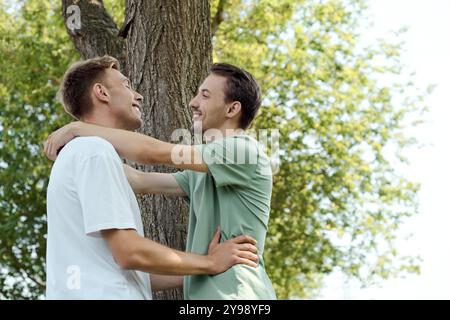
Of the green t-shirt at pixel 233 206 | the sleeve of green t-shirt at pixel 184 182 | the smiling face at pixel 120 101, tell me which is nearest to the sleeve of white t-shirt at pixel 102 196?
the green t-shirt at pixel 233 206

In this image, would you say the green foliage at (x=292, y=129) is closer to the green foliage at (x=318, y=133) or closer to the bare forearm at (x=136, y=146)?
the green foliage at (x=318, y=133)

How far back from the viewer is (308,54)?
52.3ft

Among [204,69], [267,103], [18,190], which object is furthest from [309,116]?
[204,69]

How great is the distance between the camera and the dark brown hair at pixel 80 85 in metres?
3.53

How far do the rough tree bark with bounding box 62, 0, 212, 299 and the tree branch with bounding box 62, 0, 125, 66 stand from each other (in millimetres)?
959

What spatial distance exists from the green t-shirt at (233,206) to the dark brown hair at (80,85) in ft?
2.11

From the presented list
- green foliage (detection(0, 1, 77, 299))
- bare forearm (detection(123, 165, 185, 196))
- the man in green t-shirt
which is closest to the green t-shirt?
the man in green t-shirt

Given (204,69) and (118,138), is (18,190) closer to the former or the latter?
(204,69)

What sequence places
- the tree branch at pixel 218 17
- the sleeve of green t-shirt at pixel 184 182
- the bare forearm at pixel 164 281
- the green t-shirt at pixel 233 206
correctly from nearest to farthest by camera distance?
the green t-shirt at pixel 233 206, the bare forearm at pixel 164 281, the sleeve of green t-shirt at pixel 184 182, the tree branch at pixel 218 17

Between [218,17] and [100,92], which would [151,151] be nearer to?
[100,92]

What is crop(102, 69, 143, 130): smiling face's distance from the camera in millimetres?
3549

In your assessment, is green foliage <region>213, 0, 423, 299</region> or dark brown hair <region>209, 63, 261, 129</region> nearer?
dark brown hair <region>209, 63, 261, 129</region>

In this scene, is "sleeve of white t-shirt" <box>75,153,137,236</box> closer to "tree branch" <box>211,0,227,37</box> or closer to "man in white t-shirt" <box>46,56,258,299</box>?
Result: "man in white t-shirt" <box>46,56,258,299</box>
